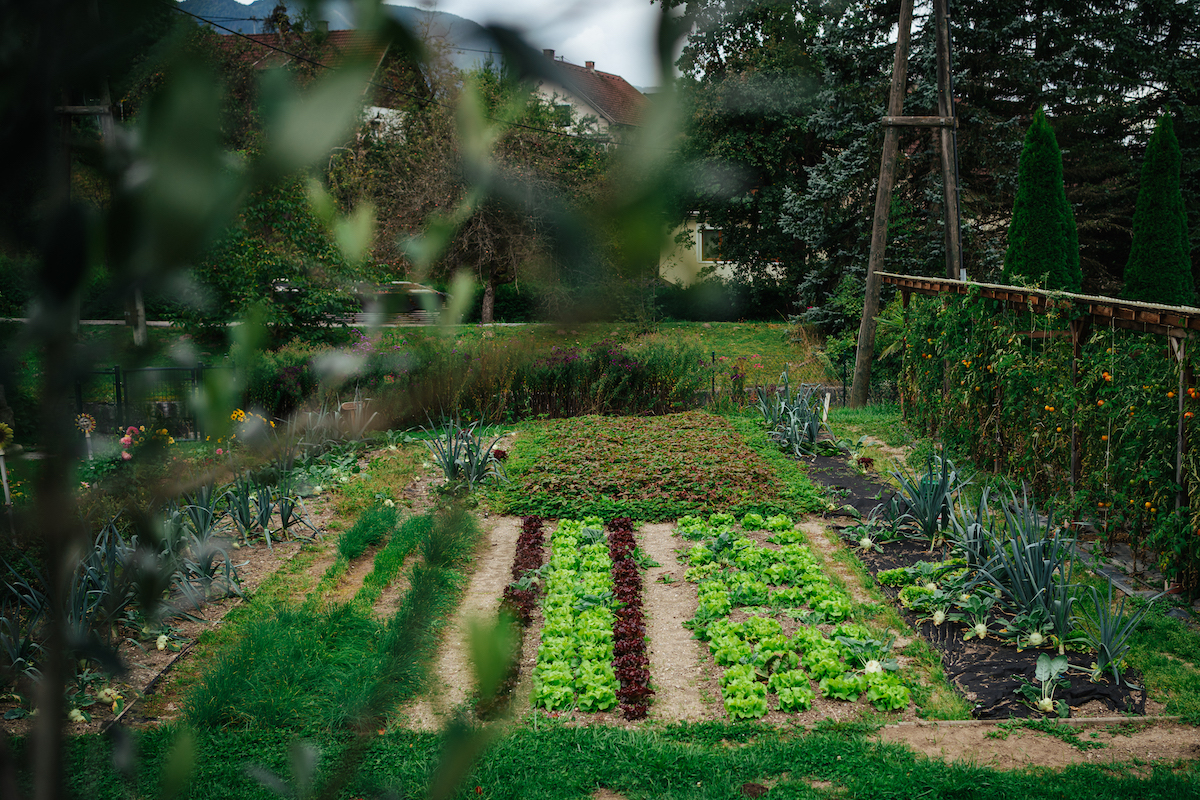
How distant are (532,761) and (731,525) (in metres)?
3.21

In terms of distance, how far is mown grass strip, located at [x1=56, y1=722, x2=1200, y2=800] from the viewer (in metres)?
2.89

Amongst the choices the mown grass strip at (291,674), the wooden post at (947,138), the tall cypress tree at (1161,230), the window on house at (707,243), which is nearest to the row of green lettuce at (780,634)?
the mown grass strip at (291,674)

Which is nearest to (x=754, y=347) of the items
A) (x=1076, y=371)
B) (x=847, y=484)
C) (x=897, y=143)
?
(x=897, y=143)

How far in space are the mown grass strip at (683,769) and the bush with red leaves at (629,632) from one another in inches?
9.9

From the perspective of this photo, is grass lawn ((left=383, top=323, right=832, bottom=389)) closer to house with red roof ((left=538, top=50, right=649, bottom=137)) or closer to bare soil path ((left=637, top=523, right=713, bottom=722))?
bare soil path ((left=637, top=523, right=713, bottom=722))

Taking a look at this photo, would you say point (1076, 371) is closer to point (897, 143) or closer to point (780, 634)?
point (780, 634)

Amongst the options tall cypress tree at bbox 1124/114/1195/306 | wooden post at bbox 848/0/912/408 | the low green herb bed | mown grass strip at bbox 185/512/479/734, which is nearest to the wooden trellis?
wooden post at bbox 848/0/912/408

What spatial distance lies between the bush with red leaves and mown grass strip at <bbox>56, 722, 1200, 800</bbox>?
251mm

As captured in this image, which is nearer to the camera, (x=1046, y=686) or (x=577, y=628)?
(x=1046, y=686)

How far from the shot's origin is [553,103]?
0.57 metres

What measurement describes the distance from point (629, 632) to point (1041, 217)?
396 inches

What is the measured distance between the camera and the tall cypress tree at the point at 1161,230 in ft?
41.8

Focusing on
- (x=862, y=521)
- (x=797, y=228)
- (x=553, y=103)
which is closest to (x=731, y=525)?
(x=862, y=521)

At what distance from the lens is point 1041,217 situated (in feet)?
37.3
